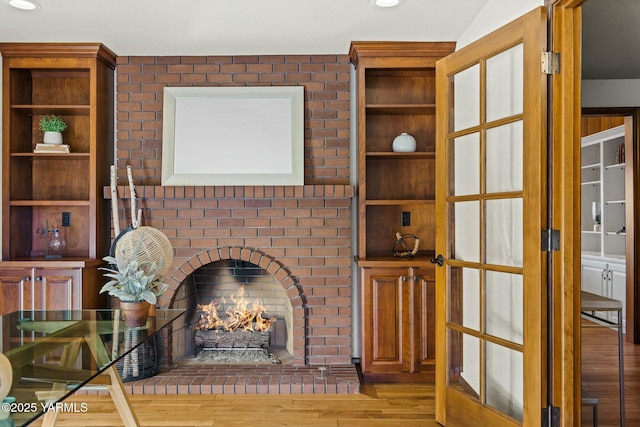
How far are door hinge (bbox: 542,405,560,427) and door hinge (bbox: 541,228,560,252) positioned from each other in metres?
0.71

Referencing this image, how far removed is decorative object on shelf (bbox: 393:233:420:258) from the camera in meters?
3.79

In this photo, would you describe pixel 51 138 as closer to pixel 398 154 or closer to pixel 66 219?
pixel 66 219

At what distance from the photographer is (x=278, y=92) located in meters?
3.85

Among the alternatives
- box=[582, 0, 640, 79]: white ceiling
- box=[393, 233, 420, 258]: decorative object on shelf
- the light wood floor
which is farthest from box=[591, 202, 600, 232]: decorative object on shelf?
box=[393, 233, 420, 258]: decorative object on shelf

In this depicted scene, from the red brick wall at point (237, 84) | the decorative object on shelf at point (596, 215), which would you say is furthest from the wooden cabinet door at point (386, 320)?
the decorative object on shelf at point (596, 215)

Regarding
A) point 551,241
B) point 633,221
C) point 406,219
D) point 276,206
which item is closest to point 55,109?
point 276,206

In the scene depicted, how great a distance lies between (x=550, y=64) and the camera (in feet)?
7.36

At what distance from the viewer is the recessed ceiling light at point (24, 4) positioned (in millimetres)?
2960

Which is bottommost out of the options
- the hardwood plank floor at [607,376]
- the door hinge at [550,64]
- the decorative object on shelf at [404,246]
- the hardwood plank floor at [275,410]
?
the hardwood plank floor at [275,410]

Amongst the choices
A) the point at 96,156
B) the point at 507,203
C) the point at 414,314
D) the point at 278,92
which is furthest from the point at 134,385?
the point at 507,203

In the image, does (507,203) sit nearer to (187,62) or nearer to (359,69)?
(359,69)

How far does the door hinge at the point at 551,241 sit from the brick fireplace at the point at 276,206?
1.68m

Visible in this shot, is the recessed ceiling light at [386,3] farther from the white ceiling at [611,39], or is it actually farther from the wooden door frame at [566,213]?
the white ceiling at [611,39]

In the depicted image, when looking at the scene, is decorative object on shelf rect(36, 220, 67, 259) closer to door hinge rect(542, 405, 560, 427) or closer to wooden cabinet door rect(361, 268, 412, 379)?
wooden cabinet door rect(361, 268, 412, 379)
